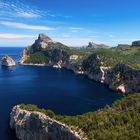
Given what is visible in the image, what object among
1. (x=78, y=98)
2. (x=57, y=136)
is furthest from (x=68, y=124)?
(x=78, y=98)

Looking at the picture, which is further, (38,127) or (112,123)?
(38,127)

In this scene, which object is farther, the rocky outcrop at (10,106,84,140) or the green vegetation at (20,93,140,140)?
the rocky outcrop at (10,106,84,140)

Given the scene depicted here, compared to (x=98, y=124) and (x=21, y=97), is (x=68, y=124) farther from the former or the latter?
(x=21, y=97)

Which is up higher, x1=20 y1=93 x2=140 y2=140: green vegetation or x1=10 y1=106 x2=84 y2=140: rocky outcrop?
x1=20 y1=93 x2=140 y2=140: green vegetation

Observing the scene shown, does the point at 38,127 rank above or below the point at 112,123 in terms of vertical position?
below
